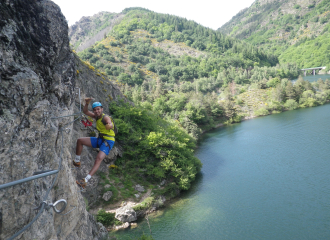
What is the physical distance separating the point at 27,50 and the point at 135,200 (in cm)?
2233

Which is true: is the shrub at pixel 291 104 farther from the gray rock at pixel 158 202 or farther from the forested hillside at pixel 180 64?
the gray rock at pixel 158 202

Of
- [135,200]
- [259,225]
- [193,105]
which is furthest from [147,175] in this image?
[193,105]

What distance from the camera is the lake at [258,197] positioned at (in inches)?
814

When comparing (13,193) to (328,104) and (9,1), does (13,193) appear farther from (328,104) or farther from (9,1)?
(328,104)

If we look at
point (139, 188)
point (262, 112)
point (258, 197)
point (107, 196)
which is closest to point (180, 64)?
point (262, 112)

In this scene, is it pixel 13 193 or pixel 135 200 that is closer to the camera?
pixel 13 193

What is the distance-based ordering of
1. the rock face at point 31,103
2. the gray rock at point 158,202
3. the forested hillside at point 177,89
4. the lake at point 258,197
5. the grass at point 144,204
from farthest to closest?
the forested hillside at point 177,89, the gray rock at point 158,202, the grass at point 144,204, the lake at point 258,197, the rock face at point 31,103

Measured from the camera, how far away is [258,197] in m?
25.6

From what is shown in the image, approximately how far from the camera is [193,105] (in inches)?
2584

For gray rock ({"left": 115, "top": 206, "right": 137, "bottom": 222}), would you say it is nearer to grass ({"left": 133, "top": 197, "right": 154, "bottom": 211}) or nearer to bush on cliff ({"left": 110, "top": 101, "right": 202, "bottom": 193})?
grass ({"left": 133, "top": 197, "right": 154, "bottom": 211})

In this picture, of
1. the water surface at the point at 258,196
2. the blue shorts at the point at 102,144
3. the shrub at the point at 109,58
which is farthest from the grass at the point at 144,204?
the shrub at the point at 109,58

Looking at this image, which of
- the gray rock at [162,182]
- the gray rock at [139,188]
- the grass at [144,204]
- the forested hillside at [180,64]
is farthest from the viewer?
the forested hillside at [180,64]

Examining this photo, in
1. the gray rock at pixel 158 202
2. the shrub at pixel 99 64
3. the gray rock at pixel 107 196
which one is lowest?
the gray rock at pixel 158 202

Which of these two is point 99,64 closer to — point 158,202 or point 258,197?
point 158,202
